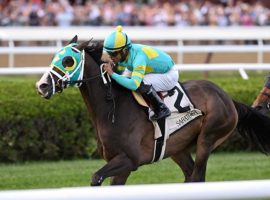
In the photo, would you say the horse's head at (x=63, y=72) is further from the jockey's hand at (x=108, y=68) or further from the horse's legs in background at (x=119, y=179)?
the horse's legs in background at (x=119, y=179)

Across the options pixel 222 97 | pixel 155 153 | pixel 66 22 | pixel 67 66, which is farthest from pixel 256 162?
pixel 66 22

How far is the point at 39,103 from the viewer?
850cm

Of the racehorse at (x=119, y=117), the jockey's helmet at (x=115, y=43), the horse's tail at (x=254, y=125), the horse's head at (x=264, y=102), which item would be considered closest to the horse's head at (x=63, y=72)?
the racehorse at (x=119, y=117)

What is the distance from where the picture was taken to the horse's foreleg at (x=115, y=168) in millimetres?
5660

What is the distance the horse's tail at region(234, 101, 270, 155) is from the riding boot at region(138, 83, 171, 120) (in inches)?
38.5

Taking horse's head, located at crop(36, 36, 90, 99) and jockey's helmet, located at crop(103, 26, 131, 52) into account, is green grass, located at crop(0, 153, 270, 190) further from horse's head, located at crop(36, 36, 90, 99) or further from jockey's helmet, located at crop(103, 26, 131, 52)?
jockey's helmet, located at crop(103, 26, 131, 52)

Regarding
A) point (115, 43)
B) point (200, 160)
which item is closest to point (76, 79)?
point (115, 43)

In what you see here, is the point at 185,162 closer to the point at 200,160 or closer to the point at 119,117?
the point at 200,160

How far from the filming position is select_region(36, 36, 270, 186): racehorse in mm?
5742

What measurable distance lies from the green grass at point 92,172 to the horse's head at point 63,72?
1658 millimetres

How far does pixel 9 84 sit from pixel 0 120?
69 centimetres

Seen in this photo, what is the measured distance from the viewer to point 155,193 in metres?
2.11

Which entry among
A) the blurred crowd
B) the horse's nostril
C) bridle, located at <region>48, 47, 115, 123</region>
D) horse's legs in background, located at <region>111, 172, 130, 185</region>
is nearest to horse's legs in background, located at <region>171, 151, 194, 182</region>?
horse's legs in background, located at <region>111, 172, 130, 185</region>

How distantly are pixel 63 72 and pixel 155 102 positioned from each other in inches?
Result: 29.5
